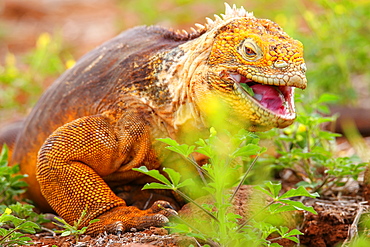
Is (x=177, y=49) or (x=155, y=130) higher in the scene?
(x=177, y=49)

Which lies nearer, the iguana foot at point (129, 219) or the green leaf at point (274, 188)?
the green leaf at point (274, 188)

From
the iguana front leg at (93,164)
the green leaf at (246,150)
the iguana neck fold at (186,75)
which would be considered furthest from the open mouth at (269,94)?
the iguana front leg at (93,164)

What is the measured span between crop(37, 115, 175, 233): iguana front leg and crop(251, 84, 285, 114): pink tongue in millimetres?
1092

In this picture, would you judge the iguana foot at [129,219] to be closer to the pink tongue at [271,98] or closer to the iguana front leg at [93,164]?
the iguana front leg at [93,164]

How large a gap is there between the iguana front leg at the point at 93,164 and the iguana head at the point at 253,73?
0.73 m

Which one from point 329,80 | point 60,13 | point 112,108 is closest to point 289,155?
point 112,108

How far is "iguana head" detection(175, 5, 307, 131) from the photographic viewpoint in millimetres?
4082

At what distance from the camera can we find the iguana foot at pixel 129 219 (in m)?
4.20

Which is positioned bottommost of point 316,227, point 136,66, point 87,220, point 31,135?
point 316,227

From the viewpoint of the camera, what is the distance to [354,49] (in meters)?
8.34

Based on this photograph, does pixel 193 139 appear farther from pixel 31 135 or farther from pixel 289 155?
pixel 31 135

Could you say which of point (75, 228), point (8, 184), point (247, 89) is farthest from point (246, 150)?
point (8, 184)

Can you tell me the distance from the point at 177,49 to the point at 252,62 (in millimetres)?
932

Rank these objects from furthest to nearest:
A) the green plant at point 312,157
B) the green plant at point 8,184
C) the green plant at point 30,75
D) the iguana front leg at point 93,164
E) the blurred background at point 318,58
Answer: the green plant at point 30,75, the blurred background at point 318,58, the green plant at point 8,184, the green plant at point 312,157, the iguana front leg at point 93,164
